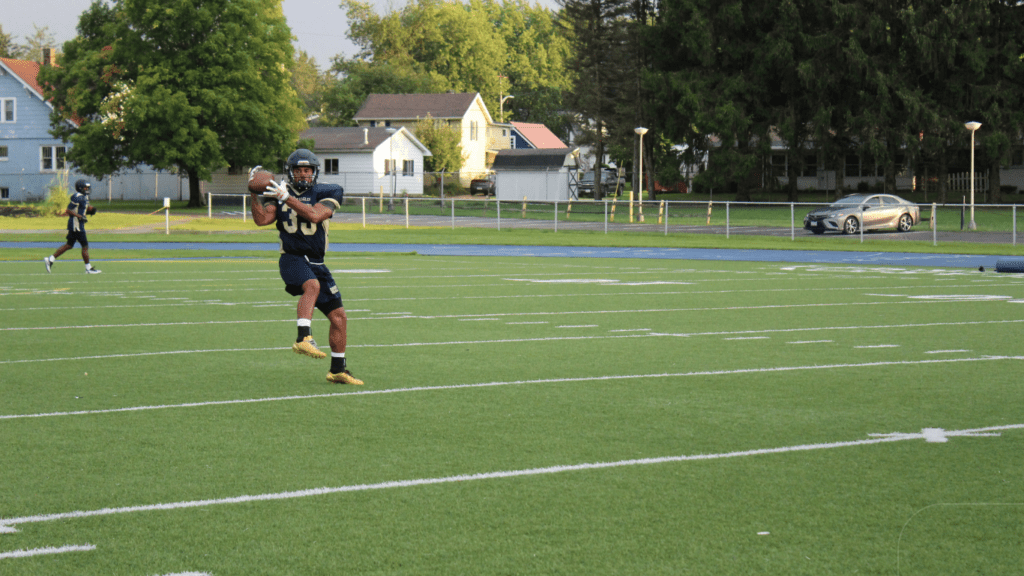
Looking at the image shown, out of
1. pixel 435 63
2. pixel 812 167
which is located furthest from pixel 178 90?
pixel 435 63

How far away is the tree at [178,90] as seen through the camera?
186 ft

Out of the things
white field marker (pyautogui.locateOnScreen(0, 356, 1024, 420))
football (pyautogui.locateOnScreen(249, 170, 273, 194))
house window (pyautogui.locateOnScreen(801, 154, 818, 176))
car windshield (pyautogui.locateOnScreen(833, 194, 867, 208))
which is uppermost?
house window (pyautogui.locateOnScreen(801, 154, 818, 176))

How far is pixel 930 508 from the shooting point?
5473 millimetres

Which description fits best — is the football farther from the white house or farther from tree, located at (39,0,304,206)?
the white house

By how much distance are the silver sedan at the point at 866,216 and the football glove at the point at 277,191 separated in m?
32.3

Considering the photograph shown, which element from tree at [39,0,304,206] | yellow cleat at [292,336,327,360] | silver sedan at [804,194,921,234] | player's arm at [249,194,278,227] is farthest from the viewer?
tree at [39,0,304,206]

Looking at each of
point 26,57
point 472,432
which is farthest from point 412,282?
point 26,57

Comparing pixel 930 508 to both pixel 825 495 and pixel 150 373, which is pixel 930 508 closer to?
pixel 825 495

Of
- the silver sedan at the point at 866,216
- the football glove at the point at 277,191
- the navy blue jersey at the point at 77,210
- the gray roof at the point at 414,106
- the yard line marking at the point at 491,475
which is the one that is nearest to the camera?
the yard line marking at the point at 491,475

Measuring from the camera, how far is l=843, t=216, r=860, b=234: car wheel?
38625 mm

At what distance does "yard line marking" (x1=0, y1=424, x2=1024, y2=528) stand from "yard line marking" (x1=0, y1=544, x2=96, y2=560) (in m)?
0.42

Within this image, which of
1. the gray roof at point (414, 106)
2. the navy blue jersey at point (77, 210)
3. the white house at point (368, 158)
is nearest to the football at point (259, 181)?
the navy blue jersey at point (77, 210)

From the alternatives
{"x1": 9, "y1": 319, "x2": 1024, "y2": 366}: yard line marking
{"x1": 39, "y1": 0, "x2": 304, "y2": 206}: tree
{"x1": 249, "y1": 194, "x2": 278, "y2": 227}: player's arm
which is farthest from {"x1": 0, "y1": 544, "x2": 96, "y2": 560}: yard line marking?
{"x1": 39, "y1": 0, "x2": 304, "y2": 206}: tree

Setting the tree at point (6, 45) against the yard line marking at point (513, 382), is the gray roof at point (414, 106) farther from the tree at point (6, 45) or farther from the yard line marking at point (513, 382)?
the yard line marking at point (513, 382)
